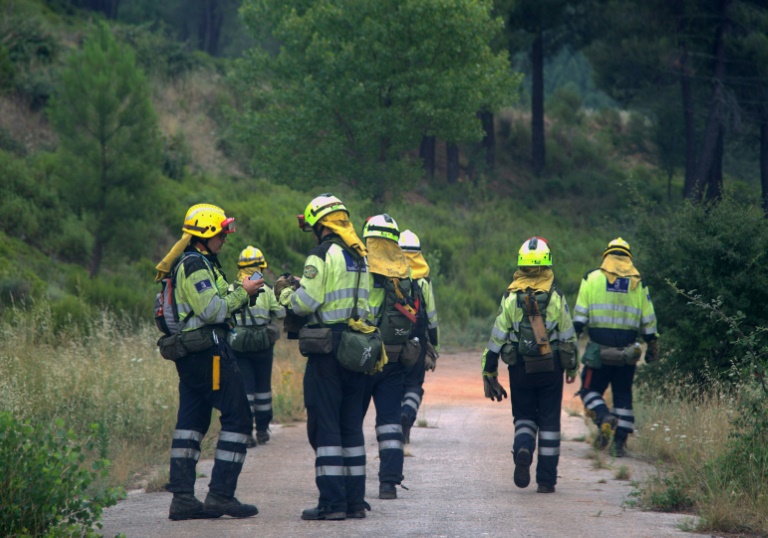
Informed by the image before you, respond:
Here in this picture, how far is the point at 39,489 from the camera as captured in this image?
234 inches

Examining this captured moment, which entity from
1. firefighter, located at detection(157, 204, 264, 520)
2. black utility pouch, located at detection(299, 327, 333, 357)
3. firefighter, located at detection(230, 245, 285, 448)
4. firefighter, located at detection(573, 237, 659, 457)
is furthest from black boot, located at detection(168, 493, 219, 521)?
firefighter, located at detection(573, 237, 659, 457)

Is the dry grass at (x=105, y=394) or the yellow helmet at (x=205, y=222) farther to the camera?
the dry grass at (x=105, y=394)

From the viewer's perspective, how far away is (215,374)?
7.24 m

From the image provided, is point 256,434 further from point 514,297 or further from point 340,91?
point 340,91

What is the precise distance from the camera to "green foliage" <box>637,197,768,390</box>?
1183 centimetres

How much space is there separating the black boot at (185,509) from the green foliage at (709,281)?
6481mm

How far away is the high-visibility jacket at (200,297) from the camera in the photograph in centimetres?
720

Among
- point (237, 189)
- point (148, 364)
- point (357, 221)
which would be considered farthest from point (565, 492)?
point (237, 189)

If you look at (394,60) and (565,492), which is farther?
(394,60)

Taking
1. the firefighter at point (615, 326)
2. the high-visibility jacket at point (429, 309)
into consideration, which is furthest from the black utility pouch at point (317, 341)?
the firefighter at point (615, 326)

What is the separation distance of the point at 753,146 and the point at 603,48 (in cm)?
651

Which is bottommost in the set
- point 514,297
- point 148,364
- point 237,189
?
point 148,364

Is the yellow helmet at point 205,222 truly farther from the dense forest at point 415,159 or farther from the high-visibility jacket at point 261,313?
the high-visibility jacket at point 261,313

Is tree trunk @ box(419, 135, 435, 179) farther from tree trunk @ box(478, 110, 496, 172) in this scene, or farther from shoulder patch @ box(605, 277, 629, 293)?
shoulder patch @ box(605, 277, 629, 293)
